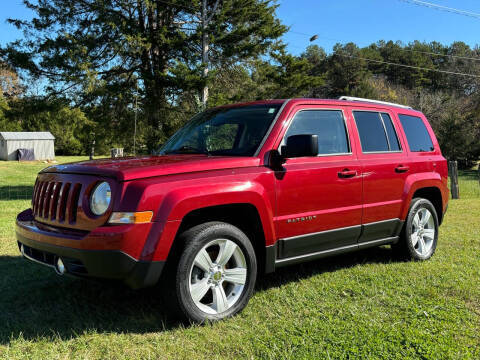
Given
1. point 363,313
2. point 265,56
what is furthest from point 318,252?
point 265,56

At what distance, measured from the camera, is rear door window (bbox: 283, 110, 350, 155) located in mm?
4215

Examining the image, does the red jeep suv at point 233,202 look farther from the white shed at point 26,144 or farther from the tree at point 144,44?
the white shed at point 26,144

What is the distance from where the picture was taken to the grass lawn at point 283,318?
299cm

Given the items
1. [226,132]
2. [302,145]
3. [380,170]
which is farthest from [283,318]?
[380,170]

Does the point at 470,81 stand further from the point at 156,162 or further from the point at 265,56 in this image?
the point at 156,162

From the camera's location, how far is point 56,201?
3520 mm

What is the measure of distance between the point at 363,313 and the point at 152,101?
51.7 ft

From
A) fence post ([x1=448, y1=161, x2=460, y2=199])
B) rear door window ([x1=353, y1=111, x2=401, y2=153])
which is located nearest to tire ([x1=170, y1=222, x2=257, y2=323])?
rear door window ([x1=353, y1=111, x2=401, y2=153])

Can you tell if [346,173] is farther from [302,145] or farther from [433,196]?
[433,196]

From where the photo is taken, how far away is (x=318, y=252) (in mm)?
4203

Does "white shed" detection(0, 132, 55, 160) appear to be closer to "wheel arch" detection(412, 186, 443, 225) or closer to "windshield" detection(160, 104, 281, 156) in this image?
"windshield" detection(160, 104, 281, 156)

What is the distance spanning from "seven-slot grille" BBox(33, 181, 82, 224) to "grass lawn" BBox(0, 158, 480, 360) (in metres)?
0.85

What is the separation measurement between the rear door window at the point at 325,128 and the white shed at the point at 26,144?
46234 millimetres

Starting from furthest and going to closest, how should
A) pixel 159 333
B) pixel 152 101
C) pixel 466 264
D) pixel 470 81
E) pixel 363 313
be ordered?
pixel 470 81, pixel 152 101, pixel 466 264, pixel 363 313, pixel 159 333
